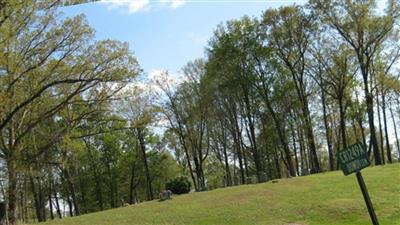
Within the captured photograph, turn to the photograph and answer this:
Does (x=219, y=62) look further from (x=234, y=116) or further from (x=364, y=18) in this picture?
(x=364, y=18)

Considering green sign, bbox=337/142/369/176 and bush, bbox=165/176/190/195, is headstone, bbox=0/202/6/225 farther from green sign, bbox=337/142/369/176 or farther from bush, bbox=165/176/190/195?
green sign, bbox=337/142/369/176

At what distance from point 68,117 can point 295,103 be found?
86.8 ft

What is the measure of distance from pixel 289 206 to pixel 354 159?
1238 centimetres

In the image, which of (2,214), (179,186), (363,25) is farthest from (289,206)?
(363,25)

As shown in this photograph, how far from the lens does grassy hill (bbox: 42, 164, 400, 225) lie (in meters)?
17.2

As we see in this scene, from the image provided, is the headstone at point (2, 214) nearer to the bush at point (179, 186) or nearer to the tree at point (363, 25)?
the bush at point (179, 186)

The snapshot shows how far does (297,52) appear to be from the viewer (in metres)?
43.2

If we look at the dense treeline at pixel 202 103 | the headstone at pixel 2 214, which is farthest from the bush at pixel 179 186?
the headstone at pixel 2 214

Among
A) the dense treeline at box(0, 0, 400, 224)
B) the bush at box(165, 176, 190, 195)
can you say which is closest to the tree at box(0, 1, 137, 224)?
the dense treeline at box(0, 0, 400, 224)

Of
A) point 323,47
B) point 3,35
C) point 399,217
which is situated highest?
point 323,47

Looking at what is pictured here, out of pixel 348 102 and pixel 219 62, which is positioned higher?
pixel 219 62

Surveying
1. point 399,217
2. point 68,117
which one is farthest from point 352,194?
point 68,117

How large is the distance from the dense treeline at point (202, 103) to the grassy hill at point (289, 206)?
5.05 meters

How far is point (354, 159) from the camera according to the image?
7777mm
